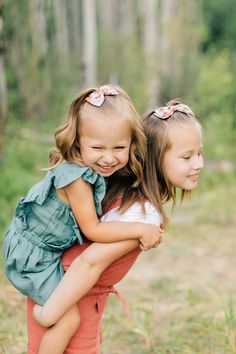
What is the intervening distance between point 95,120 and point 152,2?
14279 millimetres

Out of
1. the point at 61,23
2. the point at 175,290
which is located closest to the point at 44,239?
the point at 175,290

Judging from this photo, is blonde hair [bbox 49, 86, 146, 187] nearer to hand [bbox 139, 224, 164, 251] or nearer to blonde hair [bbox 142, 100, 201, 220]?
blonde hair [bbox 142, 100, 201, 220]

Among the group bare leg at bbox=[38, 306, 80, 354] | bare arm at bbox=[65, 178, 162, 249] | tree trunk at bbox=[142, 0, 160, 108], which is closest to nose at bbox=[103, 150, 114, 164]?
bare arm at bbox=[65, 178, 162, 249]

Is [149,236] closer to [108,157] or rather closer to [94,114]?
[108,157]

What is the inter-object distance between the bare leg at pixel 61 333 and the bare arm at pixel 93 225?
0.32m

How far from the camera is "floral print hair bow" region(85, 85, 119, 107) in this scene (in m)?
2.09

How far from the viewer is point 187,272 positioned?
211 inches

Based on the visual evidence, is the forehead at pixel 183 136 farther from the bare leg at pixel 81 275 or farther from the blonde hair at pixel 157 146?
the bare leg at pixel 81 275

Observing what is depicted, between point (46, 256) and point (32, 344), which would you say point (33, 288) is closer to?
point (46, 256)

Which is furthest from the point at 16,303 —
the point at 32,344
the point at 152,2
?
the point at 152,2

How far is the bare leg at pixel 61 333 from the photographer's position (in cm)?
214

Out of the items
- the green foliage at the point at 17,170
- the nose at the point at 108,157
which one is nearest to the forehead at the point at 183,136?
the nose at the point at 108,157

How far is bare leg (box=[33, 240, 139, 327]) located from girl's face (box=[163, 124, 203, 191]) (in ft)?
0.97

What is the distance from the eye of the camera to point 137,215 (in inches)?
83.0
